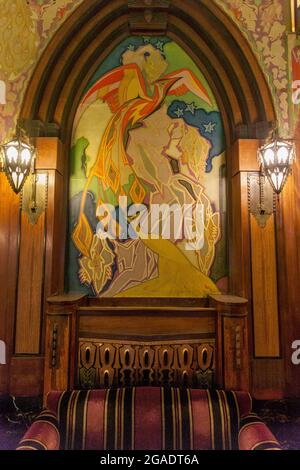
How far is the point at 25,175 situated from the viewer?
2904 mm

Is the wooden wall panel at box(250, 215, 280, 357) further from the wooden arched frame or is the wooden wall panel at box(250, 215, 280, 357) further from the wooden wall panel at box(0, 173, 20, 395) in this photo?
the wooden wall panel at box(0, 173, 20, 395)

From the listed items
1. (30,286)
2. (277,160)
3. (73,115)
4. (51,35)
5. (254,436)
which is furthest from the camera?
(73,115)

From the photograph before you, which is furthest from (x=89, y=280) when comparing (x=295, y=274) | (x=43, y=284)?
(x=295, y=274)

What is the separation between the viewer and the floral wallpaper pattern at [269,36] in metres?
3.17

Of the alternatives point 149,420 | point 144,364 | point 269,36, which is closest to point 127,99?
point 269,36

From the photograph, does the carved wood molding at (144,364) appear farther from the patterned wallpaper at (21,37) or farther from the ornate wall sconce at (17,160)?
the patterned wallpaper at (21,37)

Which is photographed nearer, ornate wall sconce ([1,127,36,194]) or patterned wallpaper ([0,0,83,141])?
ornate wall sconce ([1,127,36,194])

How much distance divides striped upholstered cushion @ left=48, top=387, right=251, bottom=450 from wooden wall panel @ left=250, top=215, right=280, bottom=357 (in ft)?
3.85

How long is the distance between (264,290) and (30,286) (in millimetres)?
2380

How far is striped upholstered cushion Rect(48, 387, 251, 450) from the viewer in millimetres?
1743

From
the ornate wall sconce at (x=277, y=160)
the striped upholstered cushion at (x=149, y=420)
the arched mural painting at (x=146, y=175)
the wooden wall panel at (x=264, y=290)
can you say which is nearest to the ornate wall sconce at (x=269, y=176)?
the ornate wall sconce at (x=277, y=160)

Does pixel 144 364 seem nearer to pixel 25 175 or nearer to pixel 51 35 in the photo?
pixel 25 175

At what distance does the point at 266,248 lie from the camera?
3.05 meters

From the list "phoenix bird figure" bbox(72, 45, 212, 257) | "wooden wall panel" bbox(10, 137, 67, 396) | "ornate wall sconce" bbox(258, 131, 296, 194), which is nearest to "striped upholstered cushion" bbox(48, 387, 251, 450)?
"wooden wall panel" bbox(10, 137, 67, 396)
